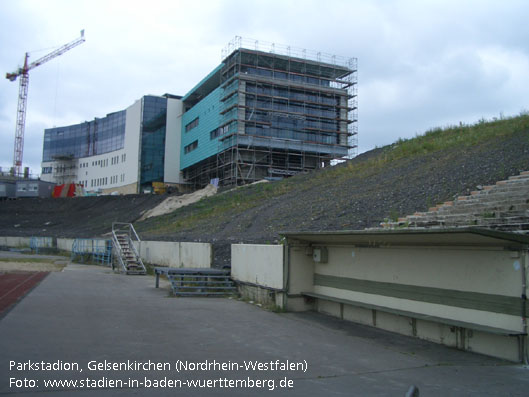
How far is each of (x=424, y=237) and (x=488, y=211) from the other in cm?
593

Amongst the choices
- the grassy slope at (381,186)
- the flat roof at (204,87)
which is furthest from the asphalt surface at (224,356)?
the flat roof at (204,87)

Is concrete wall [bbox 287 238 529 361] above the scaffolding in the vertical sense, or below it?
below

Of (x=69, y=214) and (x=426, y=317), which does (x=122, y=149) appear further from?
(x=426, y=317)

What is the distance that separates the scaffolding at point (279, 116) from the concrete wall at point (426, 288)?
146 feet

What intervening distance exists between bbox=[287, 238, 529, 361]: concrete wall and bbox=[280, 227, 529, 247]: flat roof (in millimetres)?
147

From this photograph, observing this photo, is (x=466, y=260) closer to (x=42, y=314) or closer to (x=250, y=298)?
(x=250, y=298)

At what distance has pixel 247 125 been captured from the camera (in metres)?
56.3

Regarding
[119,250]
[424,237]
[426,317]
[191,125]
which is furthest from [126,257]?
[191,125]

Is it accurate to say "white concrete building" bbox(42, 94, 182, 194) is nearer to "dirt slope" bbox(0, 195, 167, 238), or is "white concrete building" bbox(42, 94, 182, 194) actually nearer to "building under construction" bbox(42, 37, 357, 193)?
"building under construction" bbox(42, 37, 357, 193)

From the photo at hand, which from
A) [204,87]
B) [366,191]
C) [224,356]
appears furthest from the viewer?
[204,87]

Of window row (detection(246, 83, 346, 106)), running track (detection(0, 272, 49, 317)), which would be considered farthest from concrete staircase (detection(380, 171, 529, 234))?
window row (detection(246, 83, 346, 106))

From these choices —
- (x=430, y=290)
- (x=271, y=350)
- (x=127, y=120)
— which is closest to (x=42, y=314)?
(x=271, y=350)

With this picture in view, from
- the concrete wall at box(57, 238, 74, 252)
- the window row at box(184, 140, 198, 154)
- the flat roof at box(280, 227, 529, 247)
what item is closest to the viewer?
the flat roof at box(280, 227, 529, 247)

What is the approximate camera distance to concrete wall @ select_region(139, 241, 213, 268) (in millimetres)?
17234
